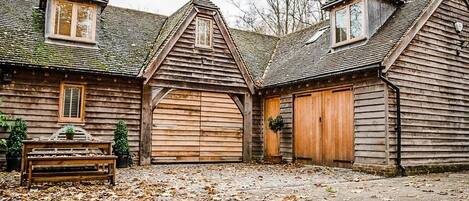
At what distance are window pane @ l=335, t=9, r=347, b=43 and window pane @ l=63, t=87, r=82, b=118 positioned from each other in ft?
29.3

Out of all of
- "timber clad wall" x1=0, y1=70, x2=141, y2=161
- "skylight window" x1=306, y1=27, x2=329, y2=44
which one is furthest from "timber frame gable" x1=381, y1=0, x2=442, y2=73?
"timber clad wall" x1=0, y1=70, x2=141, y2=161

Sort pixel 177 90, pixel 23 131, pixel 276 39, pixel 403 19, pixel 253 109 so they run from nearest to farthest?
pixel 23 131 < pixel 403 19 < pixel 177 90 < pixel 253 109 < pixel 276 39

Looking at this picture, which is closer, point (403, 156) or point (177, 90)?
point (403, 156)

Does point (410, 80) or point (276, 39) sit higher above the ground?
point (276, 39)

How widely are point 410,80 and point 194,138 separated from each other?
24.7 feet

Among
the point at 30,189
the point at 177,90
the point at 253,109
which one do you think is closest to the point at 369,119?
the point at 253,109

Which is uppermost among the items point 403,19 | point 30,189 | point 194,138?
point 403,19

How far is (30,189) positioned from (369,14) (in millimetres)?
10947

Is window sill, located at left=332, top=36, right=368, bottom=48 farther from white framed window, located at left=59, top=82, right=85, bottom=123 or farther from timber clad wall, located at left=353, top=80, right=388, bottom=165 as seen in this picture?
white framed window, located at left=59, top=82, right=85, bottom=123

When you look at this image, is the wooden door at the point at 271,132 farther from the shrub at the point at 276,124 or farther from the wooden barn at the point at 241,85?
the shrub at the point at 276,124

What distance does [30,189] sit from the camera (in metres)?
7.85

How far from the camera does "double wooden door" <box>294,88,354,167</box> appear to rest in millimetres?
12797

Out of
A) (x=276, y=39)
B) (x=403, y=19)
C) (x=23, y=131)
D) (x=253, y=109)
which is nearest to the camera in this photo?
(x=23, y=131)

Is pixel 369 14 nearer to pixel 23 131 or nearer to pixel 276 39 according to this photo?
pixel 276 39
